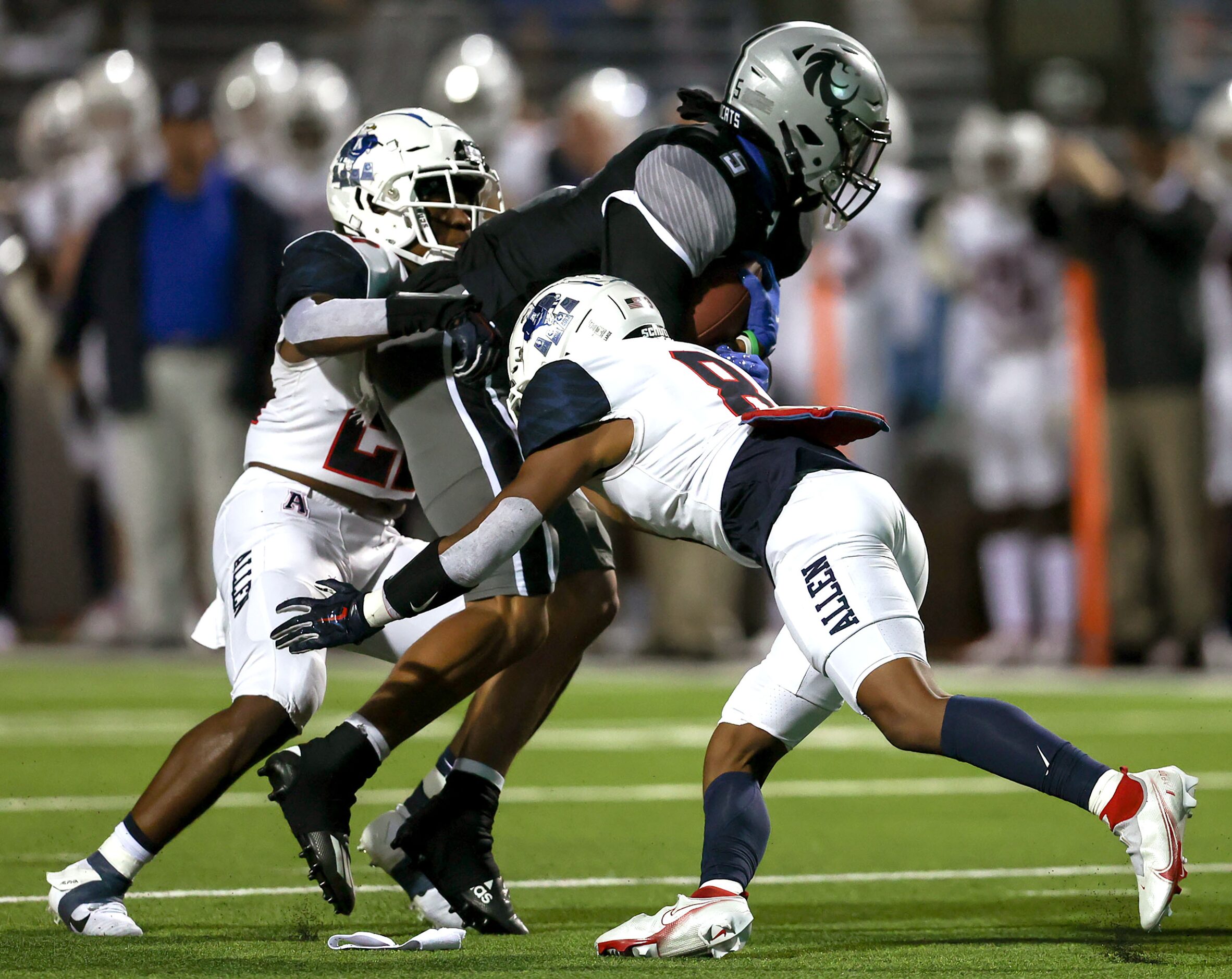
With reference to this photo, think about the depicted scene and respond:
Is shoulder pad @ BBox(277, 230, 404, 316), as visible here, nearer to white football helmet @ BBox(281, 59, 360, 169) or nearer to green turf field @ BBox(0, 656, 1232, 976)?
green turf field @ BBox(0, 656, 1232, 976)

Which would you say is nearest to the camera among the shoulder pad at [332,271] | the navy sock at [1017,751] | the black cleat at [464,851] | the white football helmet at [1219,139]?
the navy sock at [1017,751]

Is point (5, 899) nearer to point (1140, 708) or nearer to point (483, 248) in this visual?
point (483, 248)

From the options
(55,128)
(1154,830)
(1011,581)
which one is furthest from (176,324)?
(1154,830)

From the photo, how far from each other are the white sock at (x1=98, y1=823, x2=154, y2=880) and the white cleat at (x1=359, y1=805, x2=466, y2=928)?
49 centimetres

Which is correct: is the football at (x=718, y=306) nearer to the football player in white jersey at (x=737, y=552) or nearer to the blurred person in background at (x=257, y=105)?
the football player in white jersey at (x=737, y=552)

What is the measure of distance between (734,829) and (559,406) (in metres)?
0.85

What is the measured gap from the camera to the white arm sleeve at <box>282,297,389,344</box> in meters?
4.39

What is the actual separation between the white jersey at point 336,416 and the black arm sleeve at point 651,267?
1.67 ft

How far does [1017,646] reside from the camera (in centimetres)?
1018

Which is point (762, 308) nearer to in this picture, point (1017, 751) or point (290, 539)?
point (290, 539)

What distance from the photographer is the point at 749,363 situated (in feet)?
15.0

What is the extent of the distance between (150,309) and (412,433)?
5.68 metres

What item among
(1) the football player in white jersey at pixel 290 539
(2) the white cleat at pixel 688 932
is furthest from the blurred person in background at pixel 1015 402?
(2) the white cleat at pixel 688 932

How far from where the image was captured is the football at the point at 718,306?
4.64 metres
